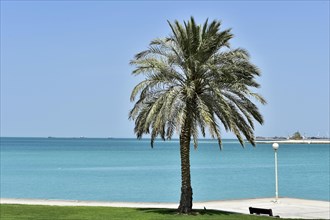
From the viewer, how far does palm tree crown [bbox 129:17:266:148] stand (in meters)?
25.1

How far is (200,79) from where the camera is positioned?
25703mm

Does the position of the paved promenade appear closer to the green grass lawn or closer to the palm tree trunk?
the green grass lawn

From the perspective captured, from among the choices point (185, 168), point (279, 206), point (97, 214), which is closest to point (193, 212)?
point (185, 168)

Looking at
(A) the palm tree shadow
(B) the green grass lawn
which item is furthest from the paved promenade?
(B) the green grass lawn

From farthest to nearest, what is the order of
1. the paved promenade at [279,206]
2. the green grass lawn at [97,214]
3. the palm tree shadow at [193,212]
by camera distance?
the paved promenade at [279,206]
the palm tree shadow at [193,212]
the green grass lawn at [97,214]

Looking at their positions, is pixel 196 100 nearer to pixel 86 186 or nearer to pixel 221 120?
pixel 221 120

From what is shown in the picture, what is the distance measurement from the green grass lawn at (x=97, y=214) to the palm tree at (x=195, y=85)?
1170 millimetres

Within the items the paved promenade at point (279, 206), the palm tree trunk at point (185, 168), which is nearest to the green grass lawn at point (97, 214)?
the palm tree trunk at point (185, 168)

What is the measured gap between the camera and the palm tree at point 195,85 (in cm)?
2514

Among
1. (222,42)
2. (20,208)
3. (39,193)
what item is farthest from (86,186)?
(222,42)

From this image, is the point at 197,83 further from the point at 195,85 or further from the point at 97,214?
the point at 97,214

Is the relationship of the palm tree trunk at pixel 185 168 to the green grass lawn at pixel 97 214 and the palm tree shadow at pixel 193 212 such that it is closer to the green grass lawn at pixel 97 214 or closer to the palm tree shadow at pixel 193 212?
the palm tree shadow at pixel 193 212

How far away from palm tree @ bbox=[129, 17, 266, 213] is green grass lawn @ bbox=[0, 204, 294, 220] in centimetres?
117

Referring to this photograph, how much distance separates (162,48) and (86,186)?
113 ft
